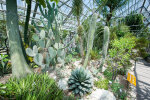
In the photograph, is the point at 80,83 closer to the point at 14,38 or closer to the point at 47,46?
the point at 47,46

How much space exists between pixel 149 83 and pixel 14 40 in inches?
179

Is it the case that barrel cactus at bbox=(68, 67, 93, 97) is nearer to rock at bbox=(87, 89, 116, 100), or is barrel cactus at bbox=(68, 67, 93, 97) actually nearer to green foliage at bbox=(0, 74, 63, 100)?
rock at bbox=(87, 89, 116, 100)

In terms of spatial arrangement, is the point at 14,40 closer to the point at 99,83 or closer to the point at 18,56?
the point at 18,56

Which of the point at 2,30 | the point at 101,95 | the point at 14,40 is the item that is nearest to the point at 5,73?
the point at 14,40

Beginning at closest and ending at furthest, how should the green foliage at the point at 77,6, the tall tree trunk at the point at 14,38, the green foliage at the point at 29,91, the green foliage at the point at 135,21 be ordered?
the green foliage at the point at 29,91
the tall tree trunk at the point at 14,38
the green foliage at the point at 77,6
the green foliage at the point at 135,21

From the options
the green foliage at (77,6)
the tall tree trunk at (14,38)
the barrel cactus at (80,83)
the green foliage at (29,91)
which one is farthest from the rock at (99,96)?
the green foliage at (77,6)

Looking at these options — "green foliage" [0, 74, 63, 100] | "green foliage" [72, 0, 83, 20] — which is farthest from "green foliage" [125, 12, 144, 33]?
"green foliage" [0, 74, 63, 100]

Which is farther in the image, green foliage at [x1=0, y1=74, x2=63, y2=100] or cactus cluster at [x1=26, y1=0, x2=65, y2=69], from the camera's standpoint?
cactus cluster at [x1=26, y1=0, x2=65, y2=69]

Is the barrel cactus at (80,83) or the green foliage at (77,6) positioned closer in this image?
the barrel cactus at (80,83)

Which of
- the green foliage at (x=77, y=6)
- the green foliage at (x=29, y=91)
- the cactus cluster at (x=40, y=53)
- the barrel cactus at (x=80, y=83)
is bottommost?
the barrel cactus at (x=80, y=83)

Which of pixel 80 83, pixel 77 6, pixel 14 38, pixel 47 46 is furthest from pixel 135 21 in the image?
pixel 14 38

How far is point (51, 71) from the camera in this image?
2.31 metres

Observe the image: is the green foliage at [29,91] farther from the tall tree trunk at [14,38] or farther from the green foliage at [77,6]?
the green foliage at [77,6]

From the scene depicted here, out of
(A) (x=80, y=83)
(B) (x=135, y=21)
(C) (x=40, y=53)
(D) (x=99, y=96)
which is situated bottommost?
(D) (x=99, y=96)
